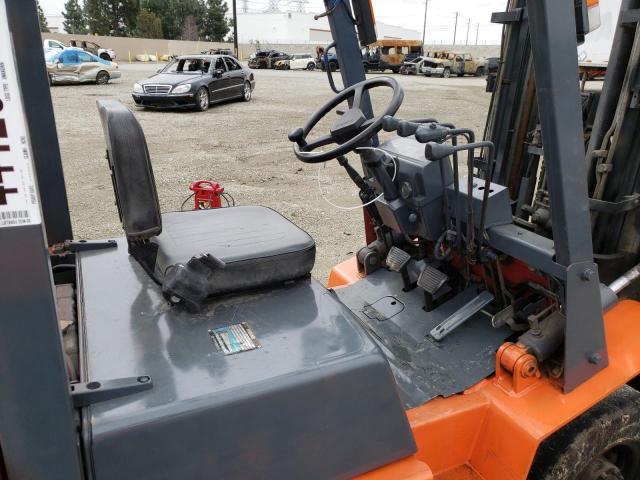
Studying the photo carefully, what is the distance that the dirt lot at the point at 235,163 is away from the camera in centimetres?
607

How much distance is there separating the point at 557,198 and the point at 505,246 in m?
0.38

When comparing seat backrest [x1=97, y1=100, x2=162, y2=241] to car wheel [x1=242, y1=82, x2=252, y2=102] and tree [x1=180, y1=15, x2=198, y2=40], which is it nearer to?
car wheel [x1=242, y1=82, x2=252, y2=102]

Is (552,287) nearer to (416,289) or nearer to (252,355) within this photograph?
(416,289)

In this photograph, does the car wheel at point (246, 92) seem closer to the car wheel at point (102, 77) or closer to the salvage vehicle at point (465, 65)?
the car wheel at point (102, 77)

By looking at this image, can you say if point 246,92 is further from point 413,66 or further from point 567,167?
point 413,66

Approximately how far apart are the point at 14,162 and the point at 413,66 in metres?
34.8

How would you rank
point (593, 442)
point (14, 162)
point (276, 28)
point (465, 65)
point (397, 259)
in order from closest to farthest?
point (14, 162) → point (593, 442) → point (397, 259) → point (465, 65) → point (276, 28)

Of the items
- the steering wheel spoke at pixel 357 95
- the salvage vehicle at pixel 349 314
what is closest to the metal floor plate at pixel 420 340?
the salvage vehicle at pixel 349 314

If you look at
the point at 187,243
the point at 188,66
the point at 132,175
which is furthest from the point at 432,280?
the point at 188,66

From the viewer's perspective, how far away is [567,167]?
167 centimetres

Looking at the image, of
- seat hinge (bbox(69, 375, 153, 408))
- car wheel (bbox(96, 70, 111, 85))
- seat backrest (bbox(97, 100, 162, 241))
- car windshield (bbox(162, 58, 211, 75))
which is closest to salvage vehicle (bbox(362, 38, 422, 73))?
car wheel (bbox(96, 70, 111, 85))

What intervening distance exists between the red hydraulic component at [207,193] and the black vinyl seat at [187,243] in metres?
1.49

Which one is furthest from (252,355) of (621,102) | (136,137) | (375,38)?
(621,102)

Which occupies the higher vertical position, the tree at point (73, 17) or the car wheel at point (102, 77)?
the tree at point (73, 17)
